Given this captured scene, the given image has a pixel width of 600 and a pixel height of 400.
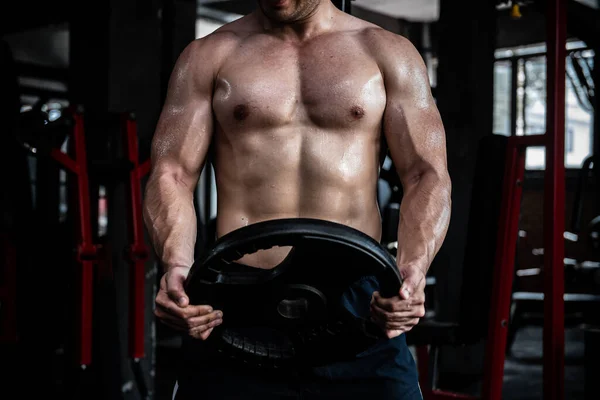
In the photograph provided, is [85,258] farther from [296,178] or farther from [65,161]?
[296,178]

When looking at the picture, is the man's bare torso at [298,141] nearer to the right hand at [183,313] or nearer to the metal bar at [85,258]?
the right hand at [183,313]

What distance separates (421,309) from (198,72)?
2.69 ft

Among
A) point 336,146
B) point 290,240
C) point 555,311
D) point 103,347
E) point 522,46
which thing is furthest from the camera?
point 522,46

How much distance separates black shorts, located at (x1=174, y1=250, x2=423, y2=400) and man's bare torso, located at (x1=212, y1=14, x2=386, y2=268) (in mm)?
218

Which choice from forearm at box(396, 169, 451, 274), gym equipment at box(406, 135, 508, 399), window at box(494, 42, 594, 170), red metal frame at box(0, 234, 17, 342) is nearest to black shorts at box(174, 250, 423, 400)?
forearm at box(396, 169, 451, 274)

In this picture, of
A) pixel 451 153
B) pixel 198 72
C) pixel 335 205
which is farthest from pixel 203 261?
pixel 451 153

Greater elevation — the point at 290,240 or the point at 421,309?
the point at 290,240

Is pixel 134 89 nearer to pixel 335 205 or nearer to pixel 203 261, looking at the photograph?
pixel 335 205

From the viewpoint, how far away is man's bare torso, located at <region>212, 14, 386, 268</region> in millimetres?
1742

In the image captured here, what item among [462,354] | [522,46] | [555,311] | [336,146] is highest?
[522,46]

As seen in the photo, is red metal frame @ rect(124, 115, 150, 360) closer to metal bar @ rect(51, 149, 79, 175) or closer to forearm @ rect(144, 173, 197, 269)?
metal bar @ rect(51, 149, 79, 175)

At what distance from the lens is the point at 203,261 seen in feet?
3.86

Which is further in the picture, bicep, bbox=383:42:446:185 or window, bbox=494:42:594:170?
window, bbox=494:42:594:170

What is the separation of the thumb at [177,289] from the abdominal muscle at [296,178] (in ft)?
1.22
